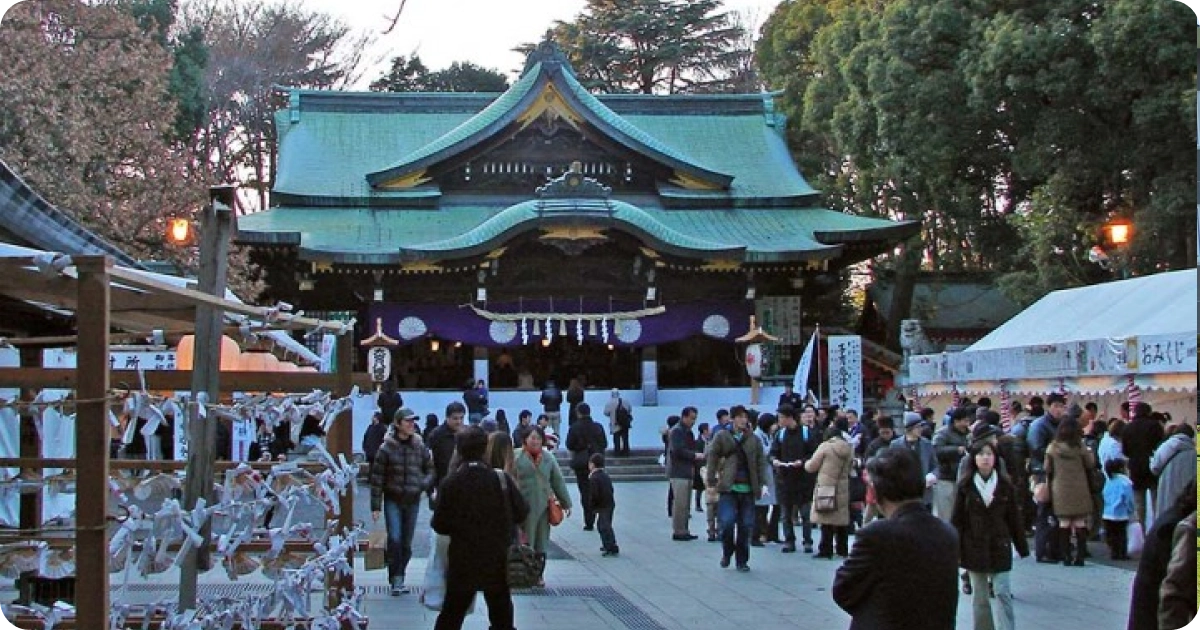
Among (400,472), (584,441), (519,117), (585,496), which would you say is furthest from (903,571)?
(519,117)

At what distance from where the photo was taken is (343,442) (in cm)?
840

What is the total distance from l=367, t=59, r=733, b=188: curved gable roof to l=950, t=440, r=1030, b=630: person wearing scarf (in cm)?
2348

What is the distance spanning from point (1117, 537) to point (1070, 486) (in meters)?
1.01

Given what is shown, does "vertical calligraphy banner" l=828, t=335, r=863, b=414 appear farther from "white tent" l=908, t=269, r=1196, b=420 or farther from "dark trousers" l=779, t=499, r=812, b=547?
"dark trousers" l=779, t=499, r=812, b=547

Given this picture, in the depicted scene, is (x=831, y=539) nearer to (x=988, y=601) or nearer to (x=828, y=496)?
(x=828, y=496)

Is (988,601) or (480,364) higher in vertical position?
(480,364)

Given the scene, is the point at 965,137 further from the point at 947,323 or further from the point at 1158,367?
the point at 1158,367

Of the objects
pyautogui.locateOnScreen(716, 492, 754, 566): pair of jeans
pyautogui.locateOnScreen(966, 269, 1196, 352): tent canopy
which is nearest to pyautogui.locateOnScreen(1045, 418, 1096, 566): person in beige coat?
pyautogui.locateOnScreen(966, 269, 1196, 352): tent canopy

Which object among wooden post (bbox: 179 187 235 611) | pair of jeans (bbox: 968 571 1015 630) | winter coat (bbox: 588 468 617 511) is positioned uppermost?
wooden post (bbox: 179 187 235 611)

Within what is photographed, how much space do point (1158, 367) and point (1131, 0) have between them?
11842 mm

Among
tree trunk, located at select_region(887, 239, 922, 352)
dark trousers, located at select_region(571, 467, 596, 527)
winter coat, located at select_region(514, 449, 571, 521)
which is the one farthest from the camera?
tree trunk, located at select_region(887, 239, 922, 352)

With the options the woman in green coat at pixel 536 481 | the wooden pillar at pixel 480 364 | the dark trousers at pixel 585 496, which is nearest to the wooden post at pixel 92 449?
the woman in green coat at pixel 536 481

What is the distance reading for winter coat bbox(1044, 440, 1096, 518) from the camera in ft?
41.2

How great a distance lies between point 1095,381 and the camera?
16.1m
